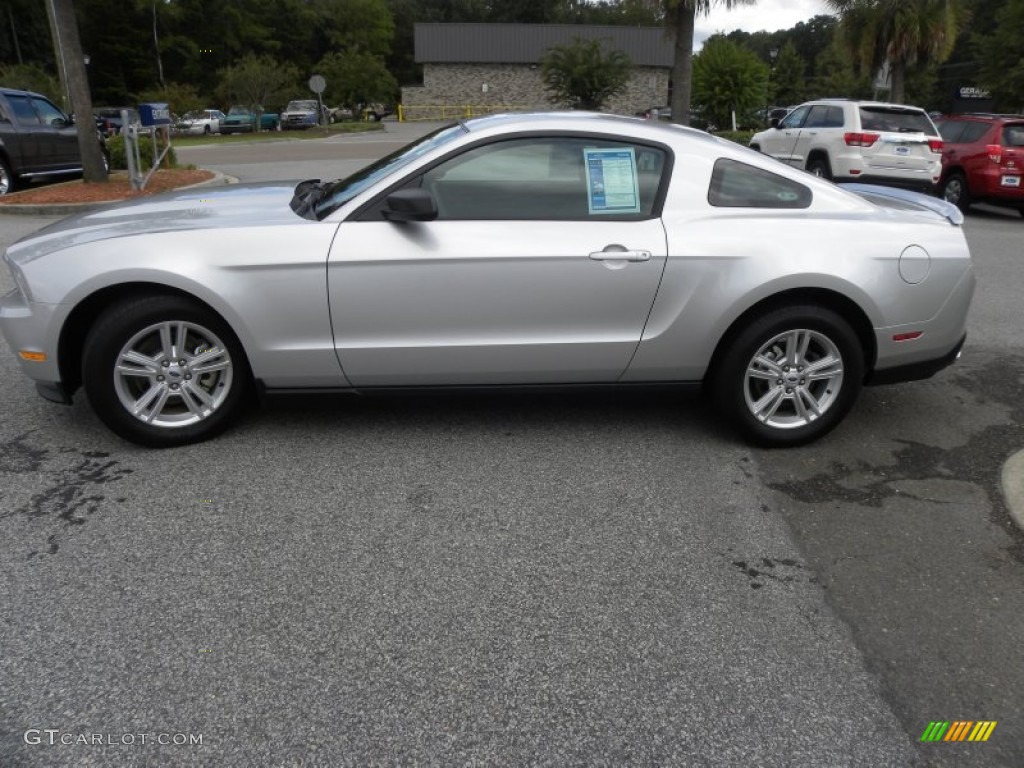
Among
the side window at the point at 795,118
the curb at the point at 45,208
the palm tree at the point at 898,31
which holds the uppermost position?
the palm tree at the point at 898,31

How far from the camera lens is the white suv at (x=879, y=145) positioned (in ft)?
42.2

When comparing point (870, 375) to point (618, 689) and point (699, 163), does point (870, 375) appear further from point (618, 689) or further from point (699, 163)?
point (618, 689)

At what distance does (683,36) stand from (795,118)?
432 cm

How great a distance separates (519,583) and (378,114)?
Answer: 56.2 metres

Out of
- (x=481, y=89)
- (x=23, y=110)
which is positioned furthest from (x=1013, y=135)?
(x=481, y=89)

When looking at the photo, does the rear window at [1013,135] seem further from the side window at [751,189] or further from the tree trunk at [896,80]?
the side window at [751,189]

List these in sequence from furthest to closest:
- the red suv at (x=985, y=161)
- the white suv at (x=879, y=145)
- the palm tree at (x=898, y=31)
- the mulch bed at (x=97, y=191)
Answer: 1. the palm tree at (x=898, y=31)
2. the white suv at (x=879, y=145)
3. the red suv at (x=985, y=161)
4. the mulch bed at (x=97, y=191)

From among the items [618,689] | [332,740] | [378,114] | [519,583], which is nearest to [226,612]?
[332,740]

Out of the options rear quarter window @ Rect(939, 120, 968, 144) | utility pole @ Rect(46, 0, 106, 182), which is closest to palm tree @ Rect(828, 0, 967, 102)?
rear quarter window @ Rect(939, 120, 968, 144)

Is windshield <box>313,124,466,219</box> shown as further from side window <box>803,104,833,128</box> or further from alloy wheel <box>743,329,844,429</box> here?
side window <box>803,104,833,128</box>

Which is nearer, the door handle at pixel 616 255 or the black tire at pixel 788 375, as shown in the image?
the door handle at pixel 616 255

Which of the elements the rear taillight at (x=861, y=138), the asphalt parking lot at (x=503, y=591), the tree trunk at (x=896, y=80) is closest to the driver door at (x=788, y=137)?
the rear taillight at (x=861, y=138)

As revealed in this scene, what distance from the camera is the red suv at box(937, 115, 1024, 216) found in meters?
12.7

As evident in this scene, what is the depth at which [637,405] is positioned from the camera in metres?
4.75
